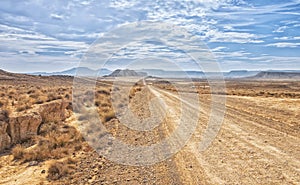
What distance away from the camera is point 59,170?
727 centimetres

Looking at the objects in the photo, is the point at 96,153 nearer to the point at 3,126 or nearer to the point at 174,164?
the point at 174,164

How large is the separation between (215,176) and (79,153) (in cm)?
451

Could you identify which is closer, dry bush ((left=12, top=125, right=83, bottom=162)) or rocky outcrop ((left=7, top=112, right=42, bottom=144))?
dry bush ((left=12, top=125, right=83, bottom=162))

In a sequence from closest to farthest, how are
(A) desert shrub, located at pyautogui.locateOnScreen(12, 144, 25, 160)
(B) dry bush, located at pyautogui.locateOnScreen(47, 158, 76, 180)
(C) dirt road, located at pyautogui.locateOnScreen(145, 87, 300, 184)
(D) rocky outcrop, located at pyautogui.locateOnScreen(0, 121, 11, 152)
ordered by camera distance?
(C) dirt road, located at pyautogui.locateOnScreen(145, 87, 300, 184) → (B) dry bush, located at pyautogui.locateOnScreen(47, 158, 76, 180) → (A) desert shrub, located at pyautogui.locateOnScreen(12, 144, 25, 160) → (D) rocky outcrop, located at pyautogui.locateOnScreen(0, 121, 11, 152)

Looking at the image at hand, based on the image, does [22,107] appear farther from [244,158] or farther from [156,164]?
[244,158]

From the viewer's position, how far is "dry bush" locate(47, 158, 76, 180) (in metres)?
→ 7.12

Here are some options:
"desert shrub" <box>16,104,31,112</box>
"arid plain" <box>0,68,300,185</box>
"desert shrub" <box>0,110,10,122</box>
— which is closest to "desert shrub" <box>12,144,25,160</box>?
"arid plain" <box>0,68,300,185</box>

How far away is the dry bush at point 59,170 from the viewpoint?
23.4 feet

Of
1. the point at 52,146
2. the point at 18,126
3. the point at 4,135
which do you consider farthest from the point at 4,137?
the point at 52,146

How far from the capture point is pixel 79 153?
9094mm

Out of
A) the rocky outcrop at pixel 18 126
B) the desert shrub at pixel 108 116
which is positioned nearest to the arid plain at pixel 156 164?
the rocky outcrop at pixel 18 126

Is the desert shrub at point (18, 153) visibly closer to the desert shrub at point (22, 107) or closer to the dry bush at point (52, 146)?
the dry bush at point (52, 146)

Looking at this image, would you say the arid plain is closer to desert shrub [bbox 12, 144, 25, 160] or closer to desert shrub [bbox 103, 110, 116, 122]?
desert shrub [bbox 12, 144, 25, 160]

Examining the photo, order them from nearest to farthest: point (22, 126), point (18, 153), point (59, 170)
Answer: point (59, 170) → point (18, 153) → point (22, 126)
